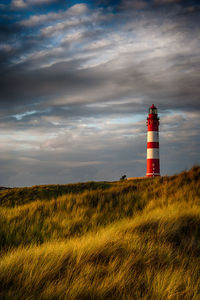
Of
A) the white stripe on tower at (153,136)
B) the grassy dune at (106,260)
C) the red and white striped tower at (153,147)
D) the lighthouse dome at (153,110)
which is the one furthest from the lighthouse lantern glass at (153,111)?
the grassy dune at (106,260)

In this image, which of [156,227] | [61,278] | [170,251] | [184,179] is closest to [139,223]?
[156,227]

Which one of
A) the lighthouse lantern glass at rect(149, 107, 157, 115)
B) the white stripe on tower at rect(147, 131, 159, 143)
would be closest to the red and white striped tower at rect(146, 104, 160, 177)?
the white stripe on tower at rect(147, 131, 159, 143)

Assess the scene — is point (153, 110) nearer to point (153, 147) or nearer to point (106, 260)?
point (153, 147)

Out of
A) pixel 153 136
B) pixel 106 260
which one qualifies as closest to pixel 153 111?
pixel 153 136

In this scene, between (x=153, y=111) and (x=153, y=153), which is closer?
(x=153, y=153)

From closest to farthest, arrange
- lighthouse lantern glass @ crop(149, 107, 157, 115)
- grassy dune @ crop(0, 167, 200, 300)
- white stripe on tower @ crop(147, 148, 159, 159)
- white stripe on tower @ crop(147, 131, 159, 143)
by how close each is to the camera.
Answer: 1. grassy dune @ crop(0, 167, 200, 300)
2. white stripe on tower @ crop(147, 148, 159, 159)
3. white stripe on tower @ crop(147, 131, 159, 143)
4. lighthouse lantern glass @ crop(149, 107, 157, 115)

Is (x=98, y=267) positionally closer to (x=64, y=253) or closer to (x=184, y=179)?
(x=64, y=253)

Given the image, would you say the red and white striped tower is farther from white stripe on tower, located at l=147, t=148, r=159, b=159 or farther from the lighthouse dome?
the lighthouse dome

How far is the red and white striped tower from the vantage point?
30.0 meters

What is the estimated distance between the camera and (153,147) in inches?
1187

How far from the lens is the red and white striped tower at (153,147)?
2997cm

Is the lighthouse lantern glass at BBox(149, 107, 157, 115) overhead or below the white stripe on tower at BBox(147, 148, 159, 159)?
overhead

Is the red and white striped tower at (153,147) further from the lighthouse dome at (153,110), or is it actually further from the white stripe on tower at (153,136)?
the lighthouse dome at (153,110)

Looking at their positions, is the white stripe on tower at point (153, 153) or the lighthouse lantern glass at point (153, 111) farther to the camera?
the lighthouse lantern glass at point (153, 111)
